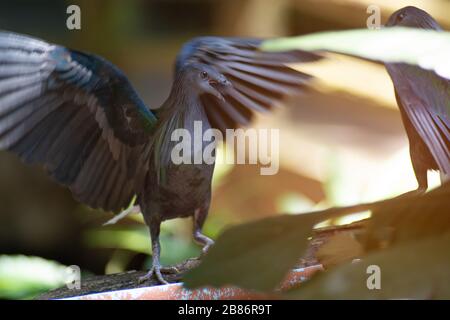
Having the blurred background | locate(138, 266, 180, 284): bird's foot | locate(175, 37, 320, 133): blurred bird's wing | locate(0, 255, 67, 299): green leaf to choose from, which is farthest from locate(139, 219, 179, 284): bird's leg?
the blurred background

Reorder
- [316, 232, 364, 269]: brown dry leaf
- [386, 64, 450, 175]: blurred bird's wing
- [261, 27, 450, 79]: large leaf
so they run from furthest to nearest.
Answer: [386, 64, 450, 175]: blurred bird's wing < [316, 232, 364, 269]: brown dry leaf < [261, 27, 450, 79]: large leaf

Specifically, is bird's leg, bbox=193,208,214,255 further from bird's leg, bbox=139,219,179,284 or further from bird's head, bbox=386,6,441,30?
bird's head, bbox=386,6,441,30

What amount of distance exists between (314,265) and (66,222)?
1473 millimetres

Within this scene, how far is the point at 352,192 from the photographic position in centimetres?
119

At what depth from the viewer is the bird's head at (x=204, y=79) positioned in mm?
635

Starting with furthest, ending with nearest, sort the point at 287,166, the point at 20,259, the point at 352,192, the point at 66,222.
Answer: the point at 66,222 → the point at 287,166 → the point at 352,192 → the point at 20,259

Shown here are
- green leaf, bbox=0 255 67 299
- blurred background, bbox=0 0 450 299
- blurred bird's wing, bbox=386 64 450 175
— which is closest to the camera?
blurred bird's wing, bbox=386 64 450 175

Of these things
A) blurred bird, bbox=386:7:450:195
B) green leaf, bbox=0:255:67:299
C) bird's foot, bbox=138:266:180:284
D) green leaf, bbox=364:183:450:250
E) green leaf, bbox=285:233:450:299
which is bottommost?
green leaf, bbox=0:255:67:299

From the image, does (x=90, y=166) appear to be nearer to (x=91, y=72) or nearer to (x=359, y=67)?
(x=91, y=72)

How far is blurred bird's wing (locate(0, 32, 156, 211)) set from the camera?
2.04 ft

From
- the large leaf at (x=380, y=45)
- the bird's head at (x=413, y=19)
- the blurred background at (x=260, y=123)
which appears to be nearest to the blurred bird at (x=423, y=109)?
the bird's head at (x=413, y=19)

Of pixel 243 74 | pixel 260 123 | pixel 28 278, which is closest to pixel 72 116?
pixel 243 74

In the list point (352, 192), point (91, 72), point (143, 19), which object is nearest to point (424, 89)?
point (91, 72)

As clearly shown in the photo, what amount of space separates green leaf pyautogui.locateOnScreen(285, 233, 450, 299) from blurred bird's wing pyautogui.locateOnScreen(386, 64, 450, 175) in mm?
221
